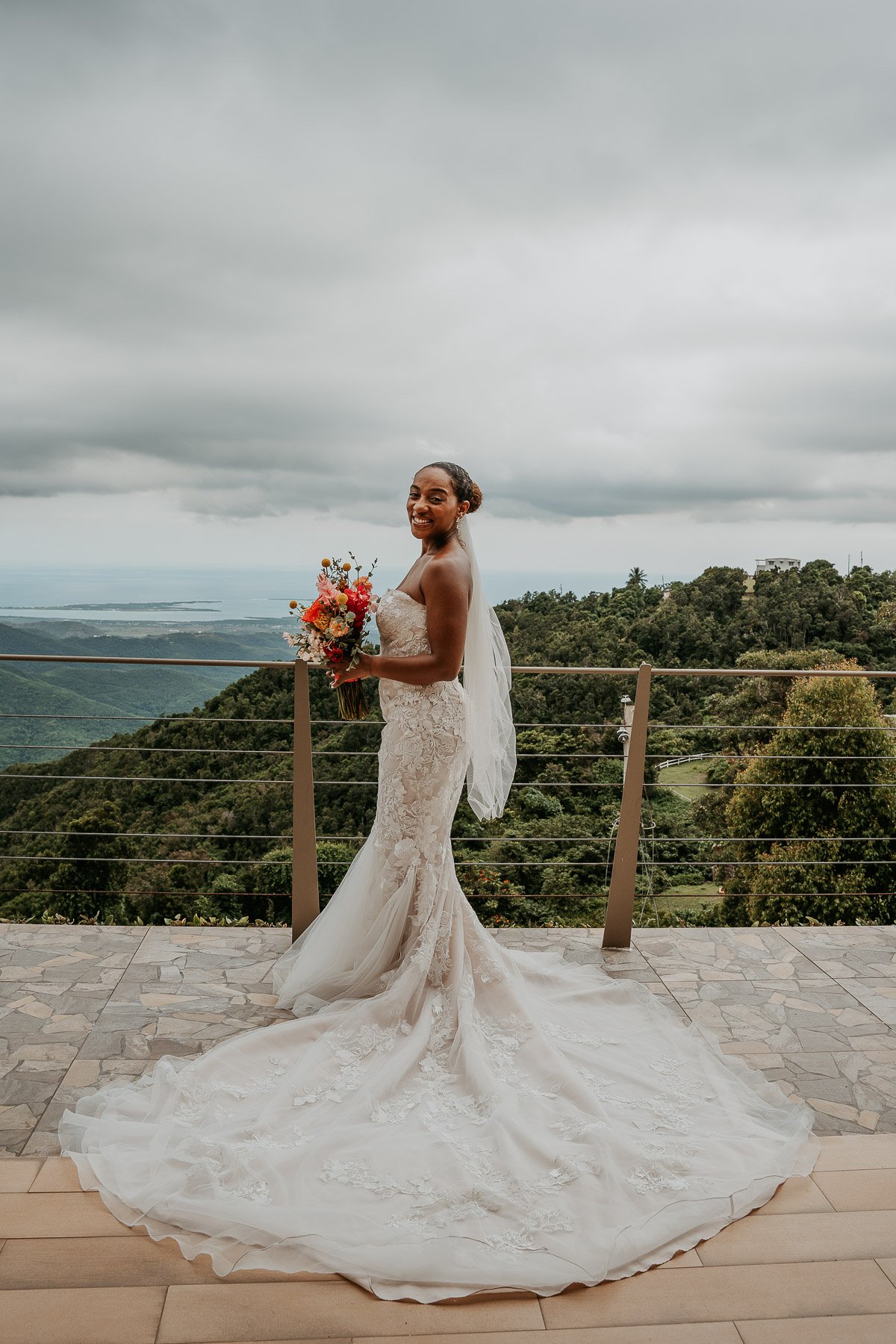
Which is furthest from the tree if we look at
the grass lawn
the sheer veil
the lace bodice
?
the lace bodice

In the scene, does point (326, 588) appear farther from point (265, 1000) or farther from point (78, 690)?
point (78, 690)

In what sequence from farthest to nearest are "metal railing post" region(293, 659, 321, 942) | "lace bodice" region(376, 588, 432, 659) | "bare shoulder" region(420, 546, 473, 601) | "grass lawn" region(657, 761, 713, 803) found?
1. "grass lawn" region(657, 761, 713, 803)
2. "metal railing post" region(293, 659, 321, 942)
3. "lace bodice" region(376, 588, 432, 659)
4. "bare shoulder" region(420, 546, 473, 601)

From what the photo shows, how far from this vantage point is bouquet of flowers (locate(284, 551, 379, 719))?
2604 millimetres

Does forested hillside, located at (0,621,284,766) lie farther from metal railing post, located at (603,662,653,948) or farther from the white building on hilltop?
the white building on hilltop

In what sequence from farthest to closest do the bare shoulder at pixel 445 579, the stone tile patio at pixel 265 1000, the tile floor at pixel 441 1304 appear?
the bare shoulder at pixel 445 579
the stone tile patio at pixel 265 1000
the tile floor at pixel 441 1304

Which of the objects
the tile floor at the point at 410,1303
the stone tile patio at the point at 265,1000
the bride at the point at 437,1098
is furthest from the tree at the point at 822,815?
the bride at the point at 437,1098

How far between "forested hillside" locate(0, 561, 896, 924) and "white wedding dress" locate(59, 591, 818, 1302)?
14.0 ft

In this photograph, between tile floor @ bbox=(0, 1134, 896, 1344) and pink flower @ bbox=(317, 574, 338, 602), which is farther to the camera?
pink flower @ bbox=(317, 574, 338, 602)

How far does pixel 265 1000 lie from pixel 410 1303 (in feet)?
4.73

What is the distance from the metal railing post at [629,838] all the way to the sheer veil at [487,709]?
0.63m

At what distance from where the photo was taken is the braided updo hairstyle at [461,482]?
2680mm

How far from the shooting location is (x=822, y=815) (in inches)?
607

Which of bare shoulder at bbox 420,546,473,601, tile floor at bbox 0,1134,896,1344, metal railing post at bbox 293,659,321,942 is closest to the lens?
tile floor at bbox 0,1134,896,1344

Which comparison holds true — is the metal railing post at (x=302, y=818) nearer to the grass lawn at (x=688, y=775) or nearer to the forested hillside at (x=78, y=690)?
the forested hillside at (x=78, y=690)
